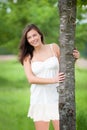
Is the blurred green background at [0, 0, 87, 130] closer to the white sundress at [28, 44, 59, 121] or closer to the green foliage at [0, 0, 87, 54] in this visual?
the green foliage at [0, 0, 87, 54]

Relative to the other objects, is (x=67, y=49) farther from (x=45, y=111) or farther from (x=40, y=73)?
(x=45, y=111)

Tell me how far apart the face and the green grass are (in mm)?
2869

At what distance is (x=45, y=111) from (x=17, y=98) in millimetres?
8034

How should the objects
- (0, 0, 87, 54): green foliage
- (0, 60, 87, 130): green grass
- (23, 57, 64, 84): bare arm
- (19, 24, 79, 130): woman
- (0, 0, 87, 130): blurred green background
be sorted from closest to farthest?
(23, 57, 64, 84): bare arm
(19, 24, 79, 130): woman
(0, 60, 87, 130): green grass
(0, 0, 87, 130): blurred green background
(0, 0, 87, 54): green foliage

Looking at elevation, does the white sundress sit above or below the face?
below

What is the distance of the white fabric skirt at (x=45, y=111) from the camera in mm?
4504

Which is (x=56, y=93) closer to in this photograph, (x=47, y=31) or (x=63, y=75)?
(x=63, y=75)

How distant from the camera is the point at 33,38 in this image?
451 cm

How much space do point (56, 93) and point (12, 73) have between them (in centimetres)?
1430

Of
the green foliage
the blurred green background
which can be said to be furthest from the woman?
the green foliage

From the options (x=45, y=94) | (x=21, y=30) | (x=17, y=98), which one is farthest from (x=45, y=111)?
(x=21, y=30)

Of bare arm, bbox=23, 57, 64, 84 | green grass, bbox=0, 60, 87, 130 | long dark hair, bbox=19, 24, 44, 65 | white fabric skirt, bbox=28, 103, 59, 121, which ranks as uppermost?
long dark hair, bbox=19, 24, 44, 65

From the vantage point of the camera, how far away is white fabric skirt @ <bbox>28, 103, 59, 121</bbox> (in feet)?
14.8

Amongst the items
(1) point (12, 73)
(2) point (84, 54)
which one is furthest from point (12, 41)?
(2) point (84, 54)
